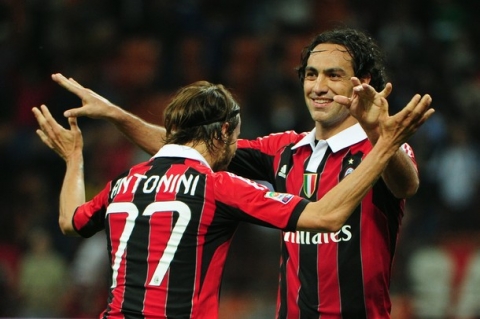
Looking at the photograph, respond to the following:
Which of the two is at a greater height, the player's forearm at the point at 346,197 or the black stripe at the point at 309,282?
the player's forearm at the point at 346,197

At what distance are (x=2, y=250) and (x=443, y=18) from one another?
4.92 m

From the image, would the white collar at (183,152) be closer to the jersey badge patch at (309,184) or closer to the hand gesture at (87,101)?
A: the jersey badge patch at (309,184)

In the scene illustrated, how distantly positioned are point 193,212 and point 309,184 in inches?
27.8

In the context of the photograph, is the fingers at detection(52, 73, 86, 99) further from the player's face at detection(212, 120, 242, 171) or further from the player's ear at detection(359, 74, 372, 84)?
the player's ear at detection(359, 74, 372, 84)

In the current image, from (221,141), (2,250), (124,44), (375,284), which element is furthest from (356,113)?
(124,44)

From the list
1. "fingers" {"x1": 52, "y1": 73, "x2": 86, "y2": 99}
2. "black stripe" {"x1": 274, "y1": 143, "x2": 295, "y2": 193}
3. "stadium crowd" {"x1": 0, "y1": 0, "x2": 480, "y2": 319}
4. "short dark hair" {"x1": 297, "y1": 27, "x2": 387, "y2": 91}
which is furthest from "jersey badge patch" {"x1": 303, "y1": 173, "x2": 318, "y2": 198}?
"stadium crowd" {"x1": 0, "y1": 0, "x2": 480, "y2": 319}

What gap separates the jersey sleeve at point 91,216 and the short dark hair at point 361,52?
111 cm

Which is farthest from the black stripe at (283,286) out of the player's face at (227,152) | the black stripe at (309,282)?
the player's face at (227,152)

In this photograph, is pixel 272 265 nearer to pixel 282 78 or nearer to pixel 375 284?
pixel 282 78

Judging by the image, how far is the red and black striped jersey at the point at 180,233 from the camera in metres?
3.26

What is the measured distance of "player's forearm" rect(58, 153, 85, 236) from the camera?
149 inches

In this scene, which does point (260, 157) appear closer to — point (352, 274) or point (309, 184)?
point (309, 184)

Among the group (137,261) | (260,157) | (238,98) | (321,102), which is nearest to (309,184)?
(321,102)

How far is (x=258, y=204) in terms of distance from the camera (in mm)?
3285
